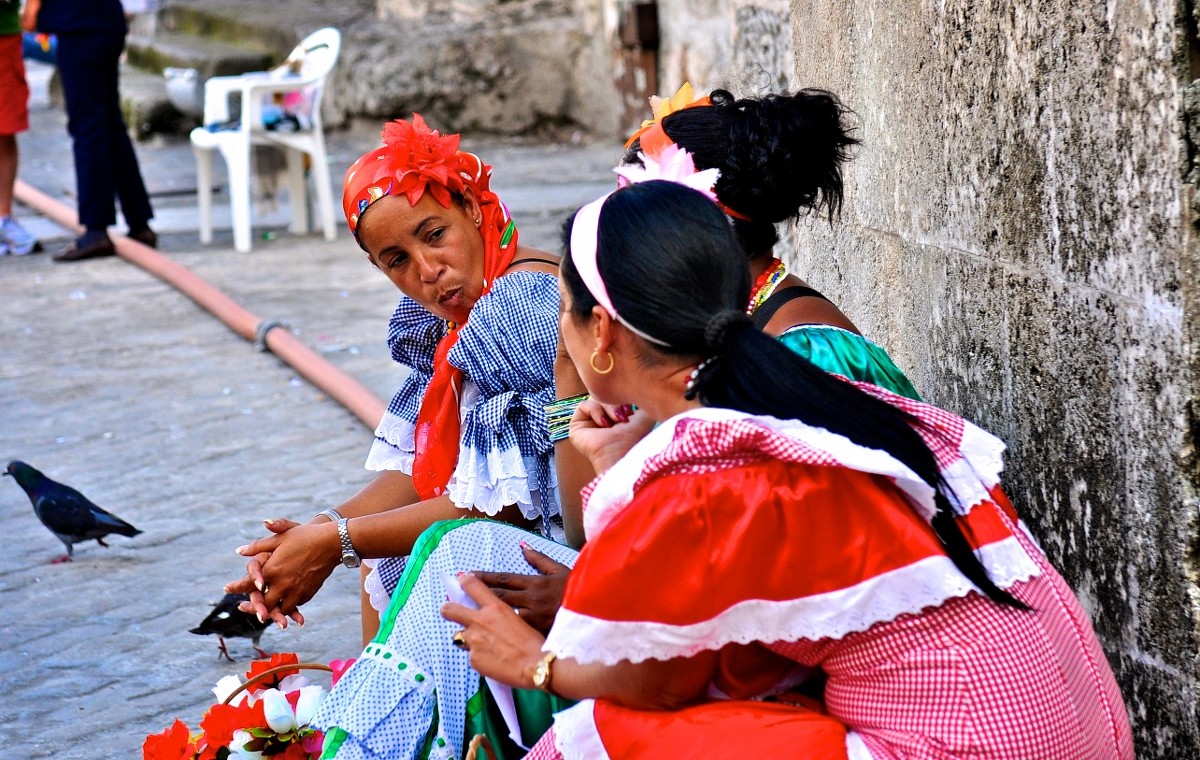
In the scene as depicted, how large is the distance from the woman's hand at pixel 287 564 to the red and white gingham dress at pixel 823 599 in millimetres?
947

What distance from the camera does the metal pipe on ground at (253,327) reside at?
545cm

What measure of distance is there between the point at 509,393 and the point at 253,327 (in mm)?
4211

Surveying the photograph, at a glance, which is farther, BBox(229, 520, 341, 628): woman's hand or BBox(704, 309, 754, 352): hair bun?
BBox(229, 520, 341, 628): woman's hand

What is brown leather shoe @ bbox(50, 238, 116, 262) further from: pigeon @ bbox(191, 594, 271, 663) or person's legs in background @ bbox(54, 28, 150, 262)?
pigeon @ bbox(191, 594, 271, 663)

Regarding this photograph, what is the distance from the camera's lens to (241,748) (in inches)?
96.9

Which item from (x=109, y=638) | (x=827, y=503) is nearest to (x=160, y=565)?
(x=109, y=638)

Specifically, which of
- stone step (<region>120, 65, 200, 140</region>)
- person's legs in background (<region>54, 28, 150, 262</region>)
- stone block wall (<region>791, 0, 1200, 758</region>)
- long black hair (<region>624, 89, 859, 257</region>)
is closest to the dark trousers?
person's legs in background (<region>54, 28, 150, 262</region>)

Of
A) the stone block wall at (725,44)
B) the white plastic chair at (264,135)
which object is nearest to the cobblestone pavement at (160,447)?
the white plastic chair at (264,135)

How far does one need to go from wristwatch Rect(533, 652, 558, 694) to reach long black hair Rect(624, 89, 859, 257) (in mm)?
848

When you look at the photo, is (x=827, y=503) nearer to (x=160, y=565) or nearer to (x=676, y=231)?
(x=676, y=231)

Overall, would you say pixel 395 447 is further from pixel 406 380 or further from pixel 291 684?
pixel 291 684

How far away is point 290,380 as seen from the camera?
236 inches

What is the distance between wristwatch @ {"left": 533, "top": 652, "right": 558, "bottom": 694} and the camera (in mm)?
1959

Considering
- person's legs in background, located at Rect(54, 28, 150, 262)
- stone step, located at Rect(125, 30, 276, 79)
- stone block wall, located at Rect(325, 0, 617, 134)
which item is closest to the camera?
person's legs in background, located at Rect(54, 28, 150, 262)
